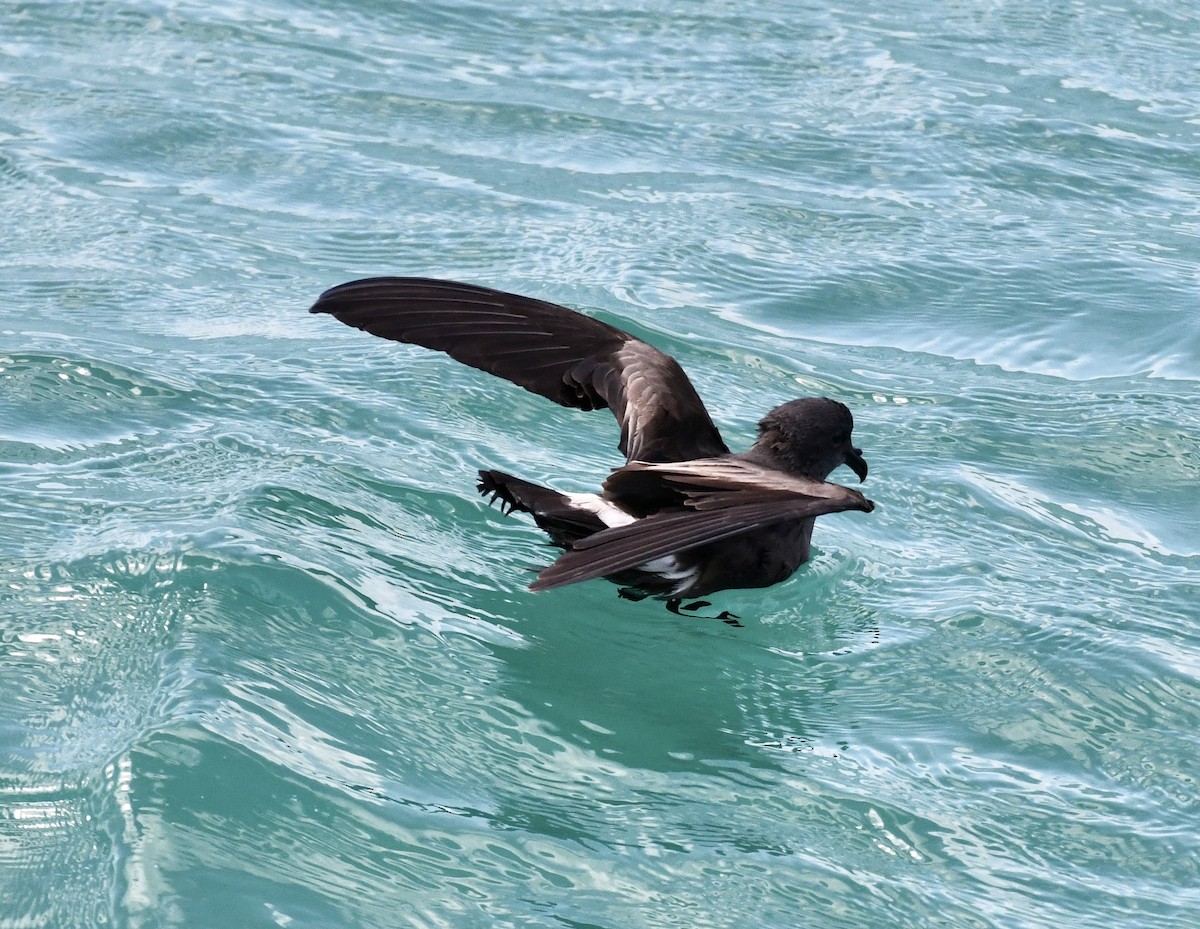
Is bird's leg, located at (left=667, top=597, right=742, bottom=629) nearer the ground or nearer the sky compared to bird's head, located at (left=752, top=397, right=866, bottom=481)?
nearer the ground

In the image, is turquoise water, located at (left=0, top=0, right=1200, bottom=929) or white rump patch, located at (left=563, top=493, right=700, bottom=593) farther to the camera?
white rump patch, located at (left=563, top=493, right=700, bottom=593)

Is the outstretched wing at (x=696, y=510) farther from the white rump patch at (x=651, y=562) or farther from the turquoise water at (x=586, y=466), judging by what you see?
the turquoise water at (x=586, y=466)

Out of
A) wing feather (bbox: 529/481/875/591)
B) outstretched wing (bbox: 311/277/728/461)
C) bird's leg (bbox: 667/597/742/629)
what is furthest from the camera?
outstretched wing (bbox: 311/277/728/461)

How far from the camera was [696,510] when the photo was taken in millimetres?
4109

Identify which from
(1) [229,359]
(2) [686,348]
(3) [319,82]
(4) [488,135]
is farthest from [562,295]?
(3) [319,82]

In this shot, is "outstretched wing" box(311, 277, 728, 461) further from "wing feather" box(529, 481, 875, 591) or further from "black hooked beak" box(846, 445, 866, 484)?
"wing feather" box(529, 481, 875, 591)

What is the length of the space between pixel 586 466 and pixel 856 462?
924 mm

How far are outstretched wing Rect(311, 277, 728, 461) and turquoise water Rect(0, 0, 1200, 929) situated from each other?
1.32ft

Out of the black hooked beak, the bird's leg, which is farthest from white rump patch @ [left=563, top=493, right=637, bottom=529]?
the black hooked beak

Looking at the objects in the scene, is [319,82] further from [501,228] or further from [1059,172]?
[1059,172]

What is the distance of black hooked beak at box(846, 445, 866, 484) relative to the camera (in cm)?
530

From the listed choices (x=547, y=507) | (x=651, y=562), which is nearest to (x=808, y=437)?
(x=651, y=562)

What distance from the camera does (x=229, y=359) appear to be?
597 cm

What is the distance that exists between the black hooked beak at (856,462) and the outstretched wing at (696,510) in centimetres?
83
